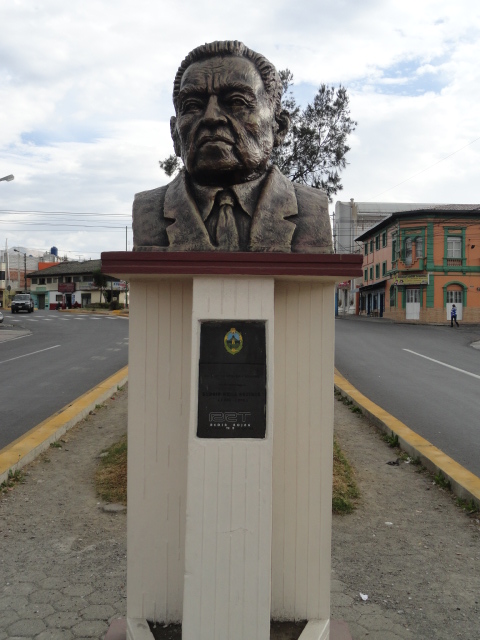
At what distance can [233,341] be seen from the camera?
2848 millimetres

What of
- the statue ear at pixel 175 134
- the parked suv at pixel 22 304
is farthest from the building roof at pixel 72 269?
the statue ear at pixel 175 134

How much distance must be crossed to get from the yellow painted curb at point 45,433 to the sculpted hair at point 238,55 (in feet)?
13.2

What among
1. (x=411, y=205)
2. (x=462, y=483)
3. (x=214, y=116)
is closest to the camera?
(x=214, y=116)

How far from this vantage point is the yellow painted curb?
5875mm

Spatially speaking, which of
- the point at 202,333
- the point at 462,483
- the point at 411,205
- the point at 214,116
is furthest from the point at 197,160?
the point at 411,205

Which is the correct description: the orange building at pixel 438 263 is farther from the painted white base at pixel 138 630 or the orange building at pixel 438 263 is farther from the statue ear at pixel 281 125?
the painted white base at pixel 138 630

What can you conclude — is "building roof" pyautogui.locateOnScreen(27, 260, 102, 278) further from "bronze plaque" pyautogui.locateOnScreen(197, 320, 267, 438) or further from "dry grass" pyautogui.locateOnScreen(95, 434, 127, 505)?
"bronze plaque" pyautogui.locateOnScreen(197, 320, 267, 438)

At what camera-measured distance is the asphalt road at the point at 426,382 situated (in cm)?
755

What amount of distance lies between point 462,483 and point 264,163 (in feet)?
11.5

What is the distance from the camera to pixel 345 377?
12.1 metres

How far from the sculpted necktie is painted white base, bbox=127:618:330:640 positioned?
1932 mm

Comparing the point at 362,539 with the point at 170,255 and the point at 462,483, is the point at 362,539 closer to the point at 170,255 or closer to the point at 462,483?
the point at 462,483

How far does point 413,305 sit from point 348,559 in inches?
1263

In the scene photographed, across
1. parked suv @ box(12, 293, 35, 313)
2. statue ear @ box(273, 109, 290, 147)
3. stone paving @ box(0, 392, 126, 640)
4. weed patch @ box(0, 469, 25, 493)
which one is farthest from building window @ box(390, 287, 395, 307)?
statue ear @ box(273, 109, 290, 147)
